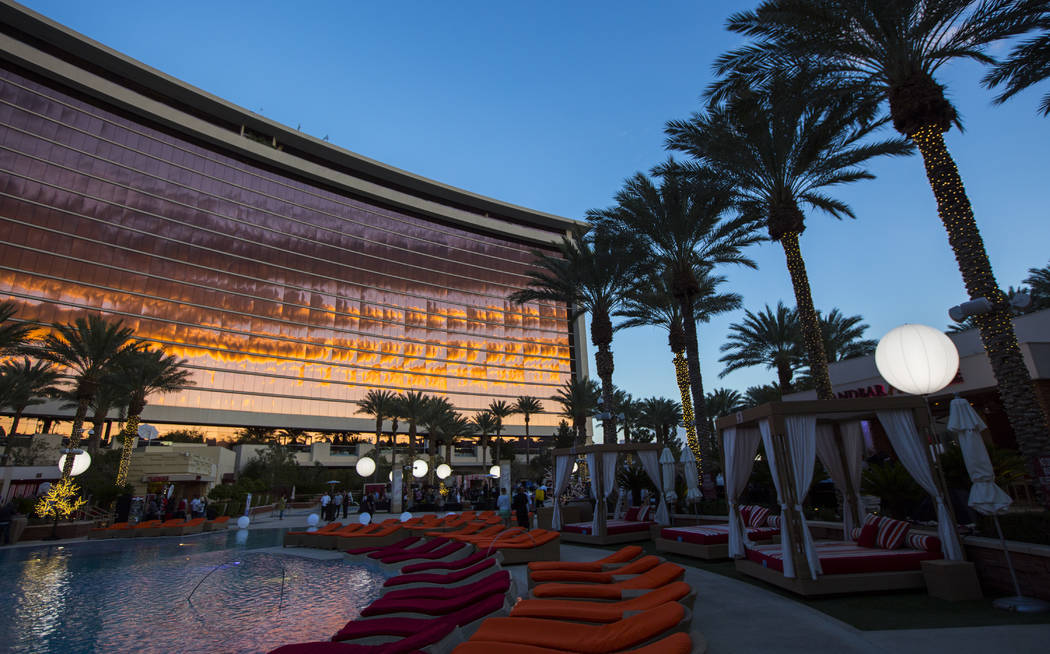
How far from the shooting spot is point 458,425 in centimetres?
5384

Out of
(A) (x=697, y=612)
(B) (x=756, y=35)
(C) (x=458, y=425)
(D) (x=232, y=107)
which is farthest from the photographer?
(D) (x=232, y=107)

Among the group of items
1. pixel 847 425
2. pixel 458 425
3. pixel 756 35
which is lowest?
pixel 847 425

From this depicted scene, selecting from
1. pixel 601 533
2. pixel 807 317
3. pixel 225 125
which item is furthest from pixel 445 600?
pixel 225 125

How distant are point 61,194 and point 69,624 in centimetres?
6615

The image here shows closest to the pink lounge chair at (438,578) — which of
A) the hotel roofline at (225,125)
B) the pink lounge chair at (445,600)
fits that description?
the pink lounge chair at (445,600)

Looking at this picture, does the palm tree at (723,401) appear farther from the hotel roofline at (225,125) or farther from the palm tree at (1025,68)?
the palm tree at (1025,68)

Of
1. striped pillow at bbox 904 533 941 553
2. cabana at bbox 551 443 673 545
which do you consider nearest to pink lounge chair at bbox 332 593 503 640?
striped pillow at bbox 904 533 941 553

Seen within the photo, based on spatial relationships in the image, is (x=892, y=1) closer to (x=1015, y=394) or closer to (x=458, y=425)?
(x=1015, y=394)

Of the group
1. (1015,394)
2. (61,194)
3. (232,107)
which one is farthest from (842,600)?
(232,107)

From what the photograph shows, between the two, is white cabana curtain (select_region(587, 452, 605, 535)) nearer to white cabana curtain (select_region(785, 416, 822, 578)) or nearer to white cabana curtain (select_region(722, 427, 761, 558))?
white cabana curtain (select_region(722, 427, 761, 558))

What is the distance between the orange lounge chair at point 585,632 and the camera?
13.8ft

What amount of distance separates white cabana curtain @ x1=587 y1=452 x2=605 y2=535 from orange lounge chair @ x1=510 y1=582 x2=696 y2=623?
9.27 m

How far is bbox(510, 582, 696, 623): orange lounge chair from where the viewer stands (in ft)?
16.8

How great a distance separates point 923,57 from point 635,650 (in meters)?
Result: 13.5
